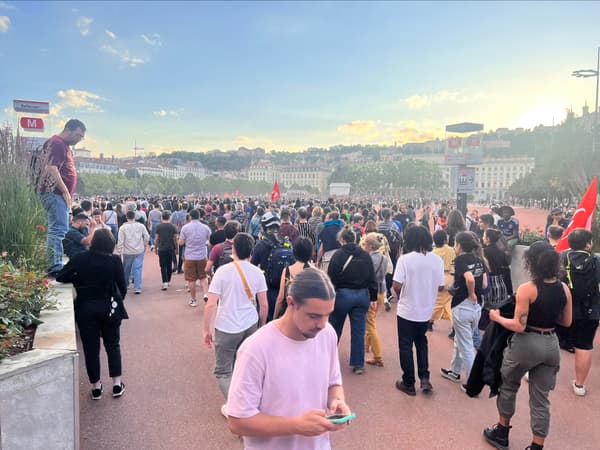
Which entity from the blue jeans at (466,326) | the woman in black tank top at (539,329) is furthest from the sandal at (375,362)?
the woman in black tank top at (539,329)

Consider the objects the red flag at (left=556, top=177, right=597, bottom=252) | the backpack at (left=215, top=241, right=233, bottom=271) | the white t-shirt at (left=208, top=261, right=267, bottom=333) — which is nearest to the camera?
the white t-shirt at (left=208, top=261, right=267, bottom=333)

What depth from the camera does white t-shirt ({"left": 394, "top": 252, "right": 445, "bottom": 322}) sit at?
173 inches

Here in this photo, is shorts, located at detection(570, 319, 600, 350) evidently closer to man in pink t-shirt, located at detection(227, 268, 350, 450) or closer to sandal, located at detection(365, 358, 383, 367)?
sandal, located at detection(365, 358, 383, 367)

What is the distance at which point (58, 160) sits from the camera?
5.35 metres

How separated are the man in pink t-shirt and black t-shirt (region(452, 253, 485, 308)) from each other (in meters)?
3.31

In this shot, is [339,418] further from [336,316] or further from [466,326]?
[466,326]

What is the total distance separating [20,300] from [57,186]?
231cm

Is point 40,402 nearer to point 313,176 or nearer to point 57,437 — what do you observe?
point 57,437

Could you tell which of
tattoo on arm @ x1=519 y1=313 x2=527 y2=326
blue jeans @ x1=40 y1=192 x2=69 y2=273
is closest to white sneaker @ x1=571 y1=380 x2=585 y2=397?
tattoo on arm @ x1=519 y1=313 x2=527 y2=326

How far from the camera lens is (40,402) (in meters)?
2.57

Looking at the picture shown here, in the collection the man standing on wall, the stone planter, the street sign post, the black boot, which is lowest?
the black boot

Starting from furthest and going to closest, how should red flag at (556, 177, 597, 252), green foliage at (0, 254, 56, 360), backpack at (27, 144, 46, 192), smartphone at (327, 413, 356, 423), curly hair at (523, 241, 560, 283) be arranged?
red flag at (556, 177, 597, 252)
backpack at (27, 144, 46, 192)
curly hair at (523, 241, 560, 283)
green foliage at (0, 254, 56, 360)
smartphone at (327, 413, 356, 423)

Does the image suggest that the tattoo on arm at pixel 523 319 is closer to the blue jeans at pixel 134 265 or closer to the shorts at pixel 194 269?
the shorts at pixel 194 269

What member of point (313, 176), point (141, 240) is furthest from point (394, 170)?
point (141, 240)
